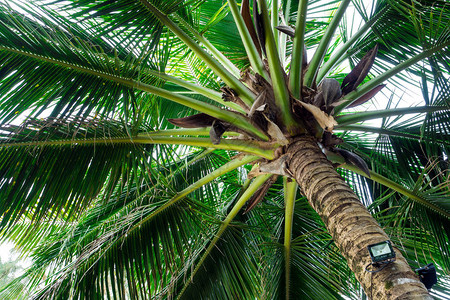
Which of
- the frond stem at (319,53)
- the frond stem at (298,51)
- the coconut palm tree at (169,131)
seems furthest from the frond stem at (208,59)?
the frond stem at (319,53)

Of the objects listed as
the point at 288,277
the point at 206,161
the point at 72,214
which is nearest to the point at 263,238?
the point at 288,277

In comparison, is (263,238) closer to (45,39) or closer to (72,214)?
(72,214)

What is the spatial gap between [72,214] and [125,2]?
148cm

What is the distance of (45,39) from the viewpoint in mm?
2273

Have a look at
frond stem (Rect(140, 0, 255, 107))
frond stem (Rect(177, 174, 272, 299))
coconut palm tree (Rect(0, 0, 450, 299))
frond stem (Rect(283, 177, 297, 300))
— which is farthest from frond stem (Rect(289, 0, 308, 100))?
frond stem (Rect(177, 174, 272, 299))

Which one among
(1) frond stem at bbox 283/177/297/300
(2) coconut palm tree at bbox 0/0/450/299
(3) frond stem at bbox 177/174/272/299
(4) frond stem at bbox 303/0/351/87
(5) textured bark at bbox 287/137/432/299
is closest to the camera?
(5) textured bark at bbox 287/137/432/299

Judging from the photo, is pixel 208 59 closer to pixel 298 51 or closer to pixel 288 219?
pixel 298 51

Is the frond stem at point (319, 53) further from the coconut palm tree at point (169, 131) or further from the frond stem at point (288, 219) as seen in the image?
the frond stem at point (288, 219)

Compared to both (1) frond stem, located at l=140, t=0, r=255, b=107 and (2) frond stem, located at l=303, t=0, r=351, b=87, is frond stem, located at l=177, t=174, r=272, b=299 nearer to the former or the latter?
(1) frond stem, located at l=140, t=0, r=255, b=107

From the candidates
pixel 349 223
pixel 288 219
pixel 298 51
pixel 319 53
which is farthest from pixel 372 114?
pixel 349 223

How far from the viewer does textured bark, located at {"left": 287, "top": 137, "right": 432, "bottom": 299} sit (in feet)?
4.31

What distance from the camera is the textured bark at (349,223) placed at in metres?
1.31

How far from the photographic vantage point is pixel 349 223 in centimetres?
162

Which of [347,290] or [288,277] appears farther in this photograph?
[288,277]
